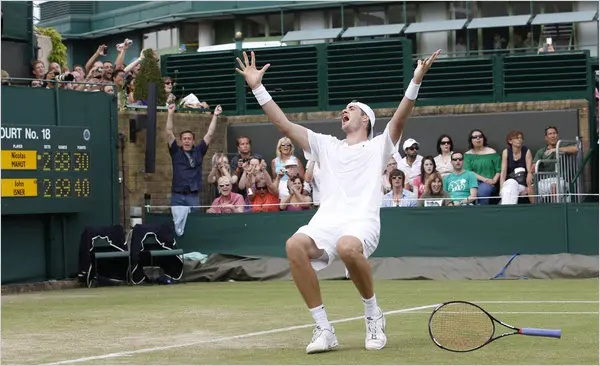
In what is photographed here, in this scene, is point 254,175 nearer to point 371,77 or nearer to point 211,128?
point 211,128

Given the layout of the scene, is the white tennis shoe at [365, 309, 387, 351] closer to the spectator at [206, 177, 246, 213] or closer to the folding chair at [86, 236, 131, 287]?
the folding chair at [86, 236, 131, 287]

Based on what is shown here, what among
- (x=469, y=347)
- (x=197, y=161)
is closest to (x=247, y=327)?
(x=469, y=347)

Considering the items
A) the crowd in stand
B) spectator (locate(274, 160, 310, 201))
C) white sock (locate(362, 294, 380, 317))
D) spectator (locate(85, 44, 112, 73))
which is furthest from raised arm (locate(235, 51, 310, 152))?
spectator (locate(85, 44, 112, 73))

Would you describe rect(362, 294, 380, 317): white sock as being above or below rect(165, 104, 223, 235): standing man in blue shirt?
below

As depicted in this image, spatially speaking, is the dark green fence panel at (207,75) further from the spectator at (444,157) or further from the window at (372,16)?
the window at (372,16)

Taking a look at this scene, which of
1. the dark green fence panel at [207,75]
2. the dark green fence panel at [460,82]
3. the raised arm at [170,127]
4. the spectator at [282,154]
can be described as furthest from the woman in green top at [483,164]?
the dark green fence panel at [207,75]

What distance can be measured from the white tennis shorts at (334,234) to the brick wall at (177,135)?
475 inches

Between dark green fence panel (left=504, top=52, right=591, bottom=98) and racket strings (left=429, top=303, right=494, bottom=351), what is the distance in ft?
49.2

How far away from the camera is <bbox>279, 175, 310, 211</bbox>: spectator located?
20.0 metres

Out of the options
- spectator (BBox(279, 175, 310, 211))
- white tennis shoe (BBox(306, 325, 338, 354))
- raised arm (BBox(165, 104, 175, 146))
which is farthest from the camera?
raised arm (BBox(165, 104, 175, 146))

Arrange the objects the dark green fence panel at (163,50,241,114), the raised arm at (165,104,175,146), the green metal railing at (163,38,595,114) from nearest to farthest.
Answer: the raised arm at (165,104,175,146), the green metal railing at (163,38,595,114), the dark green fence panel at (163,50,241,114)

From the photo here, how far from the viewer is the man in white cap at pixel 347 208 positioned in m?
9.09

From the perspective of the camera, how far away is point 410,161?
66.7 feet

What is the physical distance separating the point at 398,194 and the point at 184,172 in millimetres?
3570
